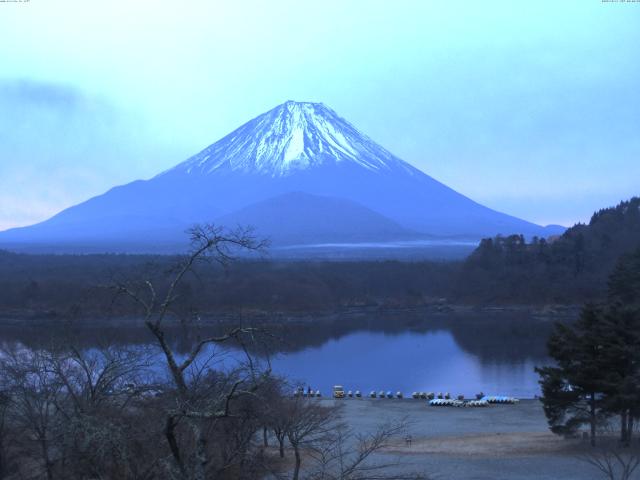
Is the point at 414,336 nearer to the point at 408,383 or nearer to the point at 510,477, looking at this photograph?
the point at 408,383

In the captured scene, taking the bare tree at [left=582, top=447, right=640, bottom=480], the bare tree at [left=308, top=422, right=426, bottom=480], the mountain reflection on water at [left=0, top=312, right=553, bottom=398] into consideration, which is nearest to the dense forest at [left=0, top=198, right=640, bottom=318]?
the mountain reflection on water at [left=0, top=312, right=553, bottom=398]

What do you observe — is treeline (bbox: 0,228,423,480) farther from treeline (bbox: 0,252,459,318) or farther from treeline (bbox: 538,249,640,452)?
treeline (bbox: 0,252,459,318)

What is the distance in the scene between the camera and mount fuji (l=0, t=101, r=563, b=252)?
4464 inches

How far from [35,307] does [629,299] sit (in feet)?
90.9

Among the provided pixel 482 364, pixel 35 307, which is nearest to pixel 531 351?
pixel 482 364

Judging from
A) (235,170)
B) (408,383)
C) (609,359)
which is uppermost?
(235,170)

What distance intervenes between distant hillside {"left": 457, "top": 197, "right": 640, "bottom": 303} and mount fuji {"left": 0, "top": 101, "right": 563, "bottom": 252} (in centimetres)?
5307

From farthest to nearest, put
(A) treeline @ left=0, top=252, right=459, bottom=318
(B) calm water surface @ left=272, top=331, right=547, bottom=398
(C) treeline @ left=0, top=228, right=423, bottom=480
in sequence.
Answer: (A) treeline @ left=0, top=252, right=459, bottom=318
(B) calm water surface @ left=272, top=331, right=547, bottom=398
(C) treeline @ left=0, top=228, right=423, bottom=480

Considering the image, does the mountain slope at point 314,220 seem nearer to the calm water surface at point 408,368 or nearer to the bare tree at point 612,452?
the calm water surface at point 408,368

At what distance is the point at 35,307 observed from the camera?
40.3 metres

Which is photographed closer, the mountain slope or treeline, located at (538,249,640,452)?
treeline, located at (538,249,640,452)

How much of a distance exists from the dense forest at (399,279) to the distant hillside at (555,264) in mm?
56

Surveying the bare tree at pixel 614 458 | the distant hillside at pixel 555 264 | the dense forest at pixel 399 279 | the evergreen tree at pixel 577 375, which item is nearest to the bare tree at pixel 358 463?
the bare tree at pixel 614 458

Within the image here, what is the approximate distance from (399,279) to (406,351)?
26.4 metres
